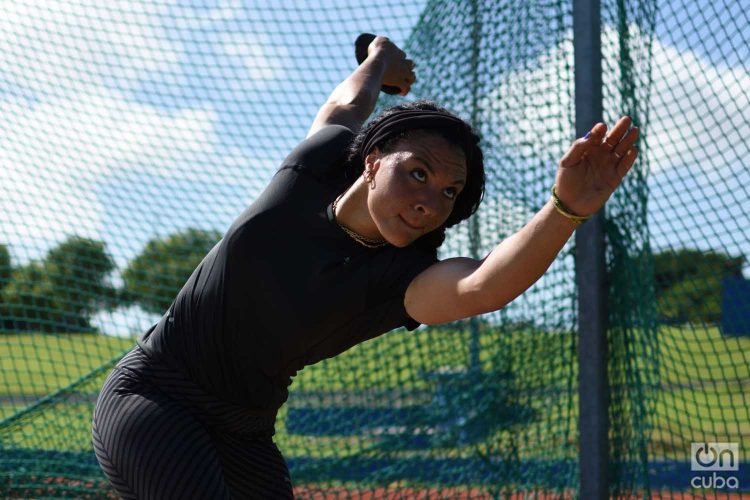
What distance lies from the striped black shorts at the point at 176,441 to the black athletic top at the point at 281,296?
5 cm

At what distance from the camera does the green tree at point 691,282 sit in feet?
14.1

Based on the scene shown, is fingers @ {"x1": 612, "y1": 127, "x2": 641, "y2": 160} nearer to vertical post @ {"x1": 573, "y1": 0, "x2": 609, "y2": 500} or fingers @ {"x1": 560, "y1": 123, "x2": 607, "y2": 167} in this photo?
fingers @ {"x1": 560, "y1": 123, "x2": 607, "y2": 167}

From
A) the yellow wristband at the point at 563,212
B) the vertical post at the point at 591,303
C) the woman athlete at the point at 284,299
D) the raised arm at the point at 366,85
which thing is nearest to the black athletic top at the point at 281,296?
the woman athlete at the point at 284,299

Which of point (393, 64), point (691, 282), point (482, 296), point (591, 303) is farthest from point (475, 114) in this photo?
point (482, 296)

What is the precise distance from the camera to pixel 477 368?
15.8ft

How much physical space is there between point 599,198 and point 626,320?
2.53 metres

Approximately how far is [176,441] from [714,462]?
122 inches

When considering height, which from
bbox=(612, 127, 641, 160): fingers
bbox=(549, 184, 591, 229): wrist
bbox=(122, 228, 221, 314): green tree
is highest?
bbox=(612, 127, 641, 160): fingers

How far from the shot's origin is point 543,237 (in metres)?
1.82

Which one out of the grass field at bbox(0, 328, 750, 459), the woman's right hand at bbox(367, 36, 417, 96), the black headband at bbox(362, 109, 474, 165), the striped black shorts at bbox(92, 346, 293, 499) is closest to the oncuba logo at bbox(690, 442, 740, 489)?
the grass field at bbox(0, 328, 750, 459)

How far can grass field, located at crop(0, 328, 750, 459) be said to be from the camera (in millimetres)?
4367

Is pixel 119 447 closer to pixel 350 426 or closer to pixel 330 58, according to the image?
pixel 350 426

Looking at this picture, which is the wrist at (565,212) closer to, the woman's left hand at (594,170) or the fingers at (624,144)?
the woman's left hand at (594,170)

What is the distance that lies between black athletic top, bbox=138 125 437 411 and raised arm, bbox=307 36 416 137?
1.12 ft
